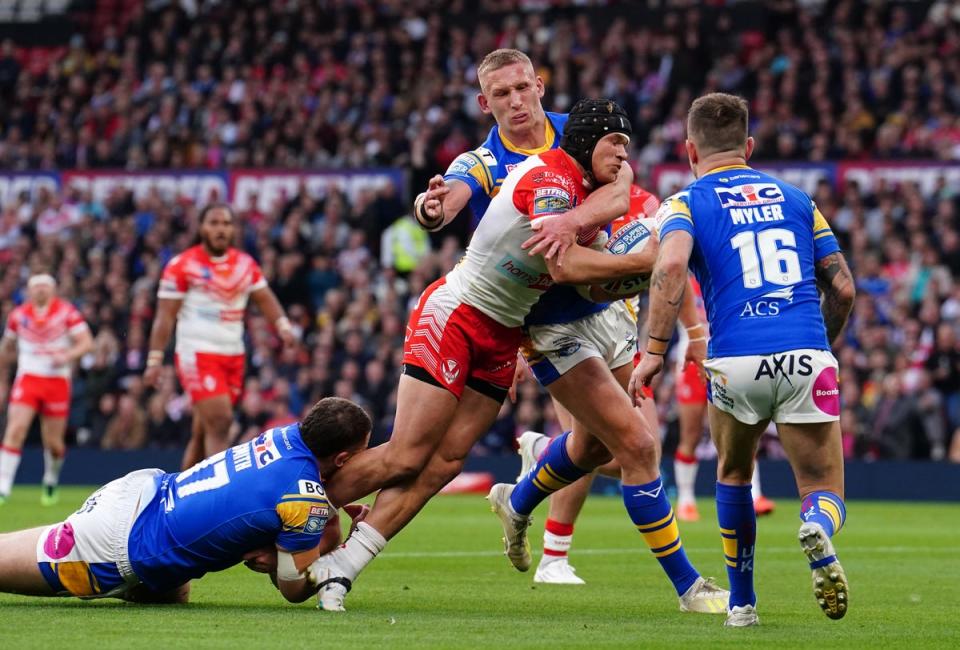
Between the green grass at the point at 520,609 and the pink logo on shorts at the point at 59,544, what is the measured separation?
260 millimetres

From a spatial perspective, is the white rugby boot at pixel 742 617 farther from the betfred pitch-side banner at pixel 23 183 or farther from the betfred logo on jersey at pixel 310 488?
the betfred pitch-side banner at pixel 23 183

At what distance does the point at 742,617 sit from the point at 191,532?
251 centimetres

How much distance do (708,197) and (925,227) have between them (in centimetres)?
1517

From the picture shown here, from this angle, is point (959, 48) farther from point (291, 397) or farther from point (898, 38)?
point (291, 397)

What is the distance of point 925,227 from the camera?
21141 millimetres

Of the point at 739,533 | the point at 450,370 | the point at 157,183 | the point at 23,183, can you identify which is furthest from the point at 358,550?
the point at 23,183

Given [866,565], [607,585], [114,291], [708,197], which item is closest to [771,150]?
[114,291]

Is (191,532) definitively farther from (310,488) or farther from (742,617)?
(742,617)

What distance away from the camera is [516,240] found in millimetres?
7652

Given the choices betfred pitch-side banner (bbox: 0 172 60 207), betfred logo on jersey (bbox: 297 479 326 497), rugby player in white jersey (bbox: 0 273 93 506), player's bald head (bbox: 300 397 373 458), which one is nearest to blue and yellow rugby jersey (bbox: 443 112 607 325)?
player's bald head (bbox: 300 397 373 458)

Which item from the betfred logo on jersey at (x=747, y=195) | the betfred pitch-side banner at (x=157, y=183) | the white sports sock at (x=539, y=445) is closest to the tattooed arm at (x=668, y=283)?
the betfred logo on jersey at (x=747, y=195)

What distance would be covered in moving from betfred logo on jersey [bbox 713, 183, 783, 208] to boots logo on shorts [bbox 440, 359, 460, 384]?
1.68m

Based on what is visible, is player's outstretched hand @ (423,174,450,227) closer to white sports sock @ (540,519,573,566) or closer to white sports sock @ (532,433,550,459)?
white sports sock @ (532,433,550,459)

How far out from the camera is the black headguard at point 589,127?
7.56m
